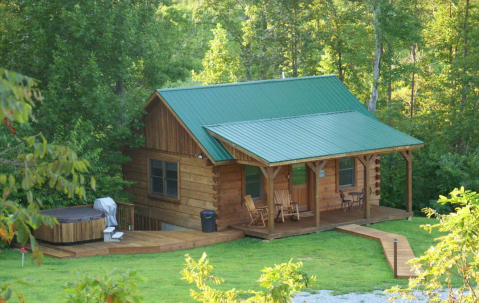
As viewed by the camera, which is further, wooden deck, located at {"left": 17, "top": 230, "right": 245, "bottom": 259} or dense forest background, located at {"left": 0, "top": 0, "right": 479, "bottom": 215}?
dense forest background, located at {"left": 0, "top": 0, "right": 479, "bottom": 215}

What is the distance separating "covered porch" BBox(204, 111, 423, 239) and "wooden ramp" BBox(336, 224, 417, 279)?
643 mm

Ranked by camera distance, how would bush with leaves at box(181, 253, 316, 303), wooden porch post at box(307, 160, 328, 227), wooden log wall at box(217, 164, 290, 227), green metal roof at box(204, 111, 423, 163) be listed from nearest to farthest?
bush with leaves at box(181, 253, 316, 303), green metal roof at box(204, 111, 423, 163), wooden porch post at box(307, 160, 328, 227), wooden log wall at box(217, 164, 290, 227)

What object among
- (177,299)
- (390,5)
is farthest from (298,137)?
(390,5)

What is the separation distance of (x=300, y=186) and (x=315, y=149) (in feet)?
8.32

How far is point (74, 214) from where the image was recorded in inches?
676

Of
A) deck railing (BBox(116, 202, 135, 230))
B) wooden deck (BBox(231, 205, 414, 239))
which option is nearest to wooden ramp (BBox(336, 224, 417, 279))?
wooden deck (BBox(231, 205, 414, 239))

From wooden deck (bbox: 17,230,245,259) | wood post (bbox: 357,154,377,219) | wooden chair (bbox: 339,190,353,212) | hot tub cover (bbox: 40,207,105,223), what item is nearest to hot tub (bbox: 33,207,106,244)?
hot tub cover (bbox: 40,207,105,223)

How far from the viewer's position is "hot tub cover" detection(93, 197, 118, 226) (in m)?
18.0

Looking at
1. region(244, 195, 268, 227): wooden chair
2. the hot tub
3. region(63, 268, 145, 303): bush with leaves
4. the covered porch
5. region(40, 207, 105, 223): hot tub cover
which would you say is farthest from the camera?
region(244, 195, 268, 227): wooden chair

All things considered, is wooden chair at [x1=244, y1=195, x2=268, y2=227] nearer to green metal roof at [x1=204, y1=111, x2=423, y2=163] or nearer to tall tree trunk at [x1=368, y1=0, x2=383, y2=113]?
green metal roof at [x1=204, y1=111, x2=423, y2=163]

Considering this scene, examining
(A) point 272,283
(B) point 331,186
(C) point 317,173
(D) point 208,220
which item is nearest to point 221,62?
(B) point 331,186

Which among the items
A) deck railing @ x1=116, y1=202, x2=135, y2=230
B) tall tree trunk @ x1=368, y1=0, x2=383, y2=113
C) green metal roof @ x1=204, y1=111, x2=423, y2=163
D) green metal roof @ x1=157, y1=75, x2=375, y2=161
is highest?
tall tree trunk @ x1=368, y1=0, x2=383, y2=113

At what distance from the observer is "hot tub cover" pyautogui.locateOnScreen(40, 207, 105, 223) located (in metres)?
16.8

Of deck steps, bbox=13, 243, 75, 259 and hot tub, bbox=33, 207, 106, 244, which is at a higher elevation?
hot tub, bbox=33, 207, 106, 244
